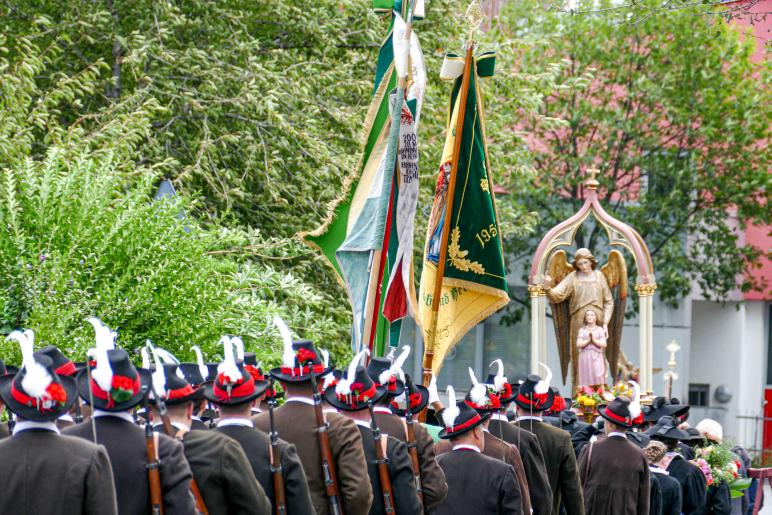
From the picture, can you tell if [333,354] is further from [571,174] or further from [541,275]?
[571,174]

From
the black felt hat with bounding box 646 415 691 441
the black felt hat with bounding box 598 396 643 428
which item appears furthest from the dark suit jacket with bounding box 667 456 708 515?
the black felt hat with bounding box 598 396 643 428

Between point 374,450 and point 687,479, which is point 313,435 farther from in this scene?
point 687,479

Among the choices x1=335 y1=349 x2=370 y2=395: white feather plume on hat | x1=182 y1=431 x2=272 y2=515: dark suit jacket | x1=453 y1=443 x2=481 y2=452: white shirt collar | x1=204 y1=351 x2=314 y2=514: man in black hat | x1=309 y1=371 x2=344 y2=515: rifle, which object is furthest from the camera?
x1=453 y1=443 x2=481 y2=452: white shirt collar

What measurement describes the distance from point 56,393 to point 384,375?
9.97ft

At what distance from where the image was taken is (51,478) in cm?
527

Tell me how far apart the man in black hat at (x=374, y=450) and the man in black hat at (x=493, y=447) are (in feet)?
3.23

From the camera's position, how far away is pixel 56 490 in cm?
527

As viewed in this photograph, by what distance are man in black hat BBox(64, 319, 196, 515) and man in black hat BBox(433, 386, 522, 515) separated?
262 cm

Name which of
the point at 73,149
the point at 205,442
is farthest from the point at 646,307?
the point at 205,442

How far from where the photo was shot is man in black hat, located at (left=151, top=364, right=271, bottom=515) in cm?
639

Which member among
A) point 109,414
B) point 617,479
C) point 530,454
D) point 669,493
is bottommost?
point 669,493

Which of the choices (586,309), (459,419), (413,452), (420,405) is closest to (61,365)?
(413,452)

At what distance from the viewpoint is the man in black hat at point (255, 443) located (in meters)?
6.68

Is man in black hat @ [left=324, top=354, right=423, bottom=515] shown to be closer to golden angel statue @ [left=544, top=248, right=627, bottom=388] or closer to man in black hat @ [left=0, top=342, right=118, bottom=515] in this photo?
man in black hat @ [left=0, top=342, right=118, bottom=515]
